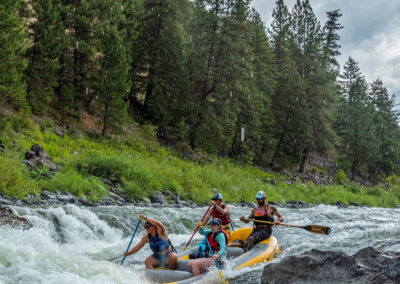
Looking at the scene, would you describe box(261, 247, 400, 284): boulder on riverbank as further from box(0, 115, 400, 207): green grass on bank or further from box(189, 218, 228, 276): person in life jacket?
box(0, 115, 400, 207): green grass on bank

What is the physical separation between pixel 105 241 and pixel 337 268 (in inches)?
252

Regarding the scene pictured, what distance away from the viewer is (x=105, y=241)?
10.2 m

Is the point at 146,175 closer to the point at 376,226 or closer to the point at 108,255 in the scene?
the point at 108,255

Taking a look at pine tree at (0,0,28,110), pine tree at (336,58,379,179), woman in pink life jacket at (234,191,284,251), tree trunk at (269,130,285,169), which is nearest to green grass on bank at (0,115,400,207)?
pine tree at (0,0,28,110)

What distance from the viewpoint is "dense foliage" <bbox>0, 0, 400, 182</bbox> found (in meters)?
19.1

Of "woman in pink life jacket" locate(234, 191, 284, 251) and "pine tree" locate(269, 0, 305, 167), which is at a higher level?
"pine tree" locate(269, 0, 305, 167)

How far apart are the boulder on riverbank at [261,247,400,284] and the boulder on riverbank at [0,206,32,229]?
5403mm

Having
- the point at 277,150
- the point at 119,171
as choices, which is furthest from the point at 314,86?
the point at 119,171

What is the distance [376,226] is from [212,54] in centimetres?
1508

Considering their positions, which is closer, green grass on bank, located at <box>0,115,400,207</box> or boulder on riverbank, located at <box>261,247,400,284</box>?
boulder on riverbank, located at <box>261,247,400,284</box>

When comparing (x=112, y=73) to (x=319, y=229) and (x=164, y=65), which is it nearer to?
(x=164, y=65)

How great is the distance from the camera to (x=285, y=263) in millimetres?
6258

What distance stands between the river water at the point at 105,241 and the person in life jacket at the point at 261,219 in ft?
2.29

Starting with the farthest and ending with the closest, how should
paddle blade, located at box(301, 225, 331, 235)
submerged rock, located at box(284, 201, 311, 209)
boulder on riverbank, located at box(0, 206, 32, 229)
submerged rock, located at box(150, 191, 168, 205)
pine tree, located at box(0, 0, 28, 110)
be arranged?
submerged rock, located at box(284, 201, 311, 209) < submerged rock, located at box(150, 191, 168, 205) < pine tree, located at box(0, 0, 28, 110) < paddle blade, located at box(301, 225, 331, 235) < boulder on riverbank, located at box(0, 206, 32, 229)
